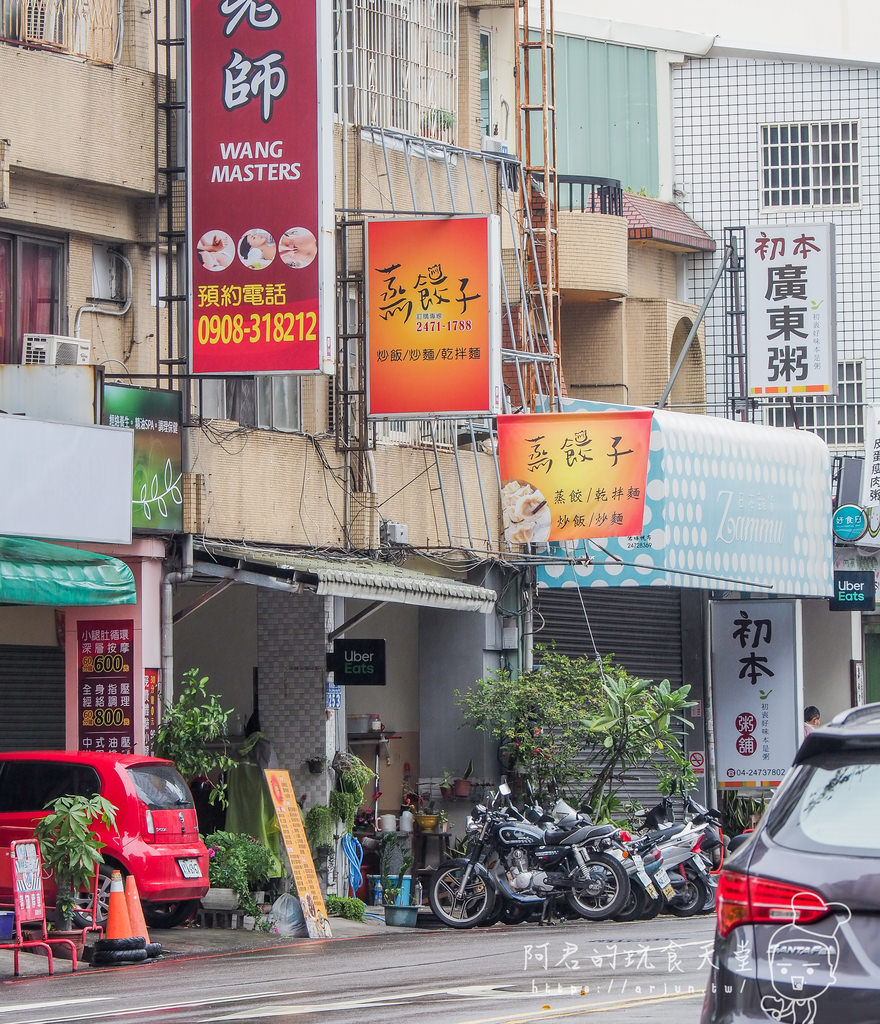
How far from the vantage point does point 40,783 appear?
17.4 metres

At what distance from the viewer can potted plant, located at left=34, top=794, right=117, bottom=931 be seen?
15.8 metres

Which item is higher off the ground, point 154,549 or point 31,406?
point 31,406

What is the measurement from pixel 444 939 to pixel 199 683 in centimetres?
335

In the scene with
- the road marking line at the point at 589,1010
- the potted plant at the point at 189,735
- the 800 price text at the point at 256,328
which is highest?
the 800 price text at the point at 256,328

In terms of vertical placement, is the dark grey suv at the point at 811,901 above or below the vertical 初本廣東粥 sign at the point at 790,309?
below

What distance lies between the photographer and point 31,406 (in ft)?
61.5

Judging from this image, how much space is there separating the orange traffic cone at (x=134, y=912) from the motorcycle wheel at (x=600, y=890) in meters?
4.75

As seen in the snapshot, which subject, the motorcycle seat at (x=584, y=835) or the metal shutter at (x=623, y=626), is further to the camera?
the metal shutter at (x=623, y=626)

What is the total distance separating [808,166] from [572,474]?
42.6ft

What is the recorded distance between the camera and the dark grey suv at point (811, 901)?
5.98 meters

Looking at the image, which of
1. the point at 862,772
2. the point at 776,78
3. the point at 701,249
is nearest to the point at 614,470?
the point at 701,249

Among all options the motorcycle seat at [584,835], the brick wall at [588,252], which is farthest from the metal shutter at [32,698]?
the brick wall at [588,252]

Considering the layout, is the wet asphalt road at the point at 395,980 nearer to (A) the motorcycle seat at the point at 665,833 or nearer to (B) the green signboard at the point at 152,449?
(A) the motorcycle seat at the point at 665,833

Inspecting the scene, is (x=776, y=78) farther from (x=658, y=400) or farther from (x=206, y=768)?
(x=206, y=768)
